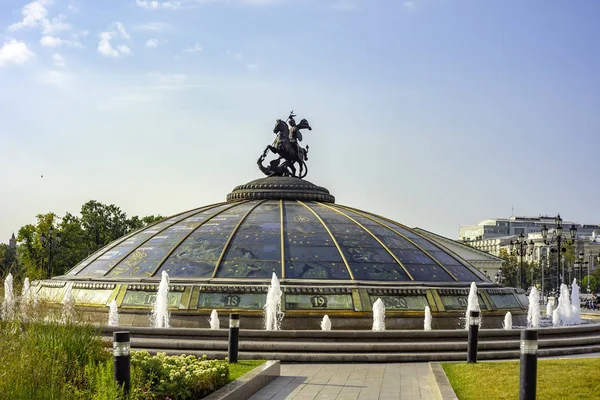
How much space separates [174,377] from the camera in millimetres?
9258

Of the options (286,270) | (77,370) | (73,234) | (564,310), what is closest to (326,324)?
(286,270)

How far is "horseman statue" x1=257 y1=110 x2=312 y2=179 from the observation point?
980 inches

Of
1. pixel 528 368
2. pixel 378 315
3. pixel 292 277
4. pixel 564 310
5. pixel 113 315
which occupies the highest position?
pixel 292 277

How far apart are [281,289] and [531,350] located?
10.4 metres

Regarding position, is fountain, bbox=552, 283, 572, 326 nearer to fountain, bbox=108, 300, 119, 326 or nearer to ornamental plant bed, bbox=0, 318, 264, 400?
fountain, bbox=108, 300, 119, 326

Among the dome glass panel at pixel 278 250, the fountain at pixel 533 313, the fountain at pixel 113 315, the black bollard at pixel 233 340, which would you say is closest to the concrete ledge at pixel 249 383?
the black bollard at pixel 233 340

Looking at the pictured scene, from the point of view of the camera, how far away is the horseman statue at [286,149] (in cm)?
2489

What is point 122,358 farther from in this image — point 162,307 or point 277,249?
point 277,249

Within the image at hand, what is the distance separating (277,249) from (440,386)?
9.85 meters

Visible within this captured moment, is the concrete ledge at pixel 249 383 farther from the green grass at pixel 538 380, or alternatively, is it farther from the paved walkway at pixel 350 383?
the green grass at pixel 538 380

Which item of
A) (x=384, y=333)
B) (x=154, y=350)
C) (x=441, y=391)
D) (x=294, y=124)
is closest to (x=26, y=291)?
(x=154, y=350)

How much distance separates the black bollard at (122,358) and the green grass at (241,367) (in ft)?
10.7

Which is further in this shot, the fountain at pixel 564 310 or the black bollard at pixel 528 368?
the fountain at pixel 564 310

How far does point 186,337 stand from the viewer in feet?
50.1
